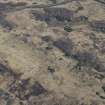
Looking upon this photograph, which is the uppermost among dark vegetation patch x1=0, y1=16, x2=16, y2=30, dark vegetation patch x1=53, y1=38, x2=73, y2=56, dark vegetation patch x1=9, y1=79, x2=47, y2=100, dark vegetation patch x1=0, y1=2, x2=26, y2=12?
dark vegetation patch x1=0, y1=16, x2=16, y2=30

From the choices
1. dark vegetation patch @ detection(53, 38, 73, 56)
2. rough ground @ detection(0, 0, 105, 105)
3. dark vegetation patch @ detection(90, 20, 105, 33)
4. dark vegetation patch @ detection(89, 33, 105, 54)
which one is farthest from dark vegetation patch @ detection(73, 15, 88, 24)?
dark vegetation patch @ detection(53, 38, 73, 56)

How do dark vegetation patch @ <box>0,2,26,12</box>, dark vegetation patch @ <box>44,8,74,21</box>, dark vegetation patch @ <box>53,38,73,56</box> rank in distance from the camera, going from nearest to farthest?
dark vegetation patch @ <box>53,38,73,56</box> → dark vegetation patch @ <box>44,8,74,21</box> → dark vegetation patch @ <box>0,2,26,12</box>

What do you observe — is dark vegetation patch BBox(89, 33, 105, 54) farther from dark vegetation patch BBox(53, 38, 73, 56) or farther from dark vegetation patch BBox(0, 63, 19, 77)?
dark vegetation patch BBox(0, 63, 19, 77)

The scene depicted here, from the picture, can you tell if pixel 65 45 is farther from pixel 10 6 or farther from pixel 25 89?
pixel 10 6

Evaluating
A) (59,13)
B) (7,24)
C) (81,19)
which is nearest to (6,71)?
(7,24)

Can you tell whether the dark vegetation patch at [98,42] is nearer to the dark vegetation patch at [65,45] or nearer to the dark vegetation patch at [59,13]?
the dark vegetation patch at [65,45]

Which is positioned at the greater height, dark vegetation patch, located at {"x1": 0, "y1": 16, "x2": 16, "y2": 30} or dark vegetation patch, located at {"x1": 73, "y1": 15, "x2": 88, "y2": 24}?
dark vegetation patch, located at {"x1": 0, "y1": 16, "x2": 16, "y2": 30}

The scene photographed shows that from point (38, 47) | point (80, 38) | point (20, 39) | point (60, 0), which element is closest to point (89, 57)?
point (80, 38)

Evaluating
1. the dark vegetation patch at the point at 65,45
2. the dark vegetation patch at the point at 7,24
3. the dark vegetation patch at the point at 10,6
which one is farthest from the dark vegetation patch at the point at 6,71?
the dark vegetation patch at the point at 10,6
